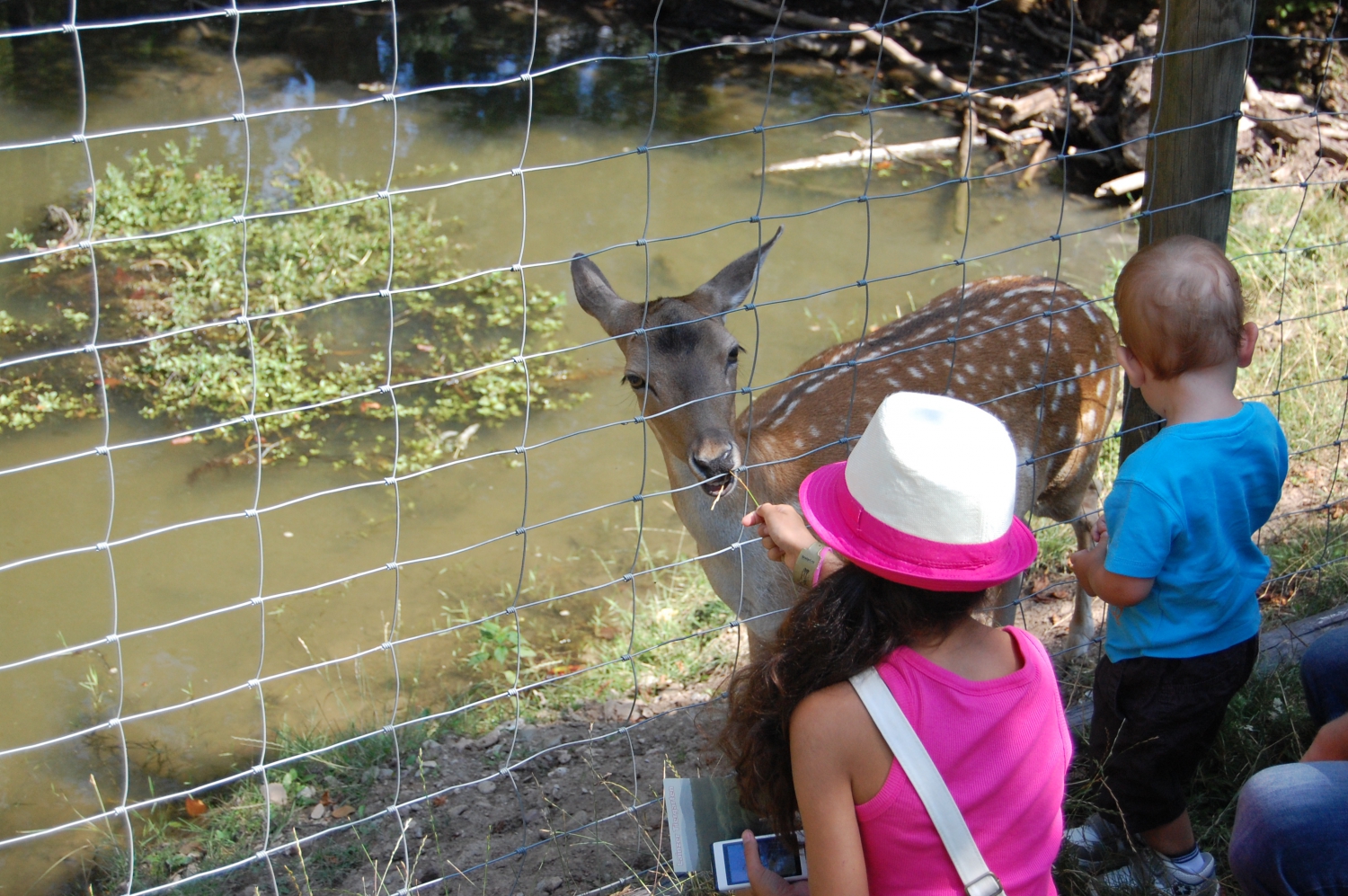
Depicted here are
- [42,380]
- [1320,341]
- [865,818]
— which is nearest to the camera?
[865,818]

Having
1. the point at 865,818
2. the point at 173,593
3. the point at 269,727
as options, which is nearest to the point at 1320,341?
the point at 865,818

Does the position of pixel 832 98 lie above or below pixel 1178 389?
below

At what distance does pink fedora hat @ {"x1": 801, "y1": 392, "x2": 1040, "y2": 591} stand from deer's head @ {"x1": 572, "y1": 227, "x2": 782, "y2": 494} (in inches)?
52.2

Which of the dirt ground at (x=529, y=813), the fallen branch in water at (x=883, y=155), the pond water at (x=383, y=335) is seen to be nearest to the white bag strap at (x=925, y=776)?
the pond water at (x=383, y=335)

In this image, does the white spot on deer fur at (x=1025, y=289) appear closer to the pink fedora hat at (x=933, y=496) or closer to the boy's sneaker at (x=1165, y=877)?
the boy's sneaker at (x=1165, y=877)

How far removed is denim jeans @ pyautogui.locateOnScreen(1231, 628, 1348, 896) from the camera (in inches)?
Answer: 83.6

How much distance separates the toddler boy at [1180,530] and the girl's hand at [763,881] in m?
0.89

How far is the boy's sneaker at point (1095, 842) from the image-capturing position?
2711 millimetres

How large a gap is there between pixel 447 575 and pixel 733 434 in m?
2.32

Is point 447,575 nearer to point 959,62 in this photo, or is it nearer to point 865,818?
point 865,818

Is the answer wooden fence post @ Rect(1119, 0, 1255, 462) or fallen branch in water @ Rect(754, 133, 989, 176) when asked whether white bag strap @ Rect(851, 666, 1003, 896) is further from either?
fallen branch in water @ Rect(754, 133, 989, 176)

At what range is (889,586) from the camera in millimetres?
1819

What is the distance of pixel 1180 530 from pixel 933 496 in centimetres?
87

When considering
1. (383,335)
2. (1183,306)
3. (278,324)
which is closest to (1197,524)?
(1183,306)
